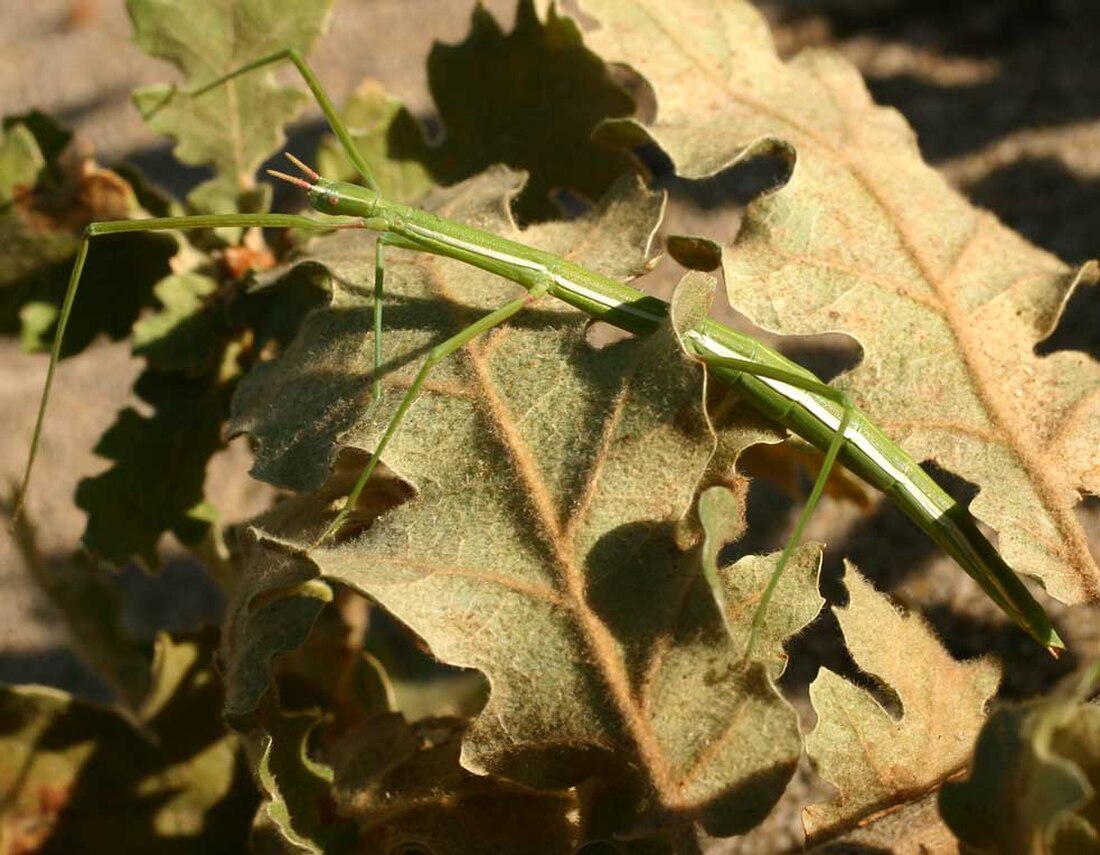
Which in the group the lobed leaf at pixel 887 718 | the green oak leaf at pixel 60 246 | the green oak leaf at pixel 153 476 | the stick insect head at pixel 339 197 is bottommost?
the green oak leaf at pixel 153 476

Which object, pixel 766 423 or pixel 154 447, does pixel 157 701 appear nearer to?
pixel 154 447

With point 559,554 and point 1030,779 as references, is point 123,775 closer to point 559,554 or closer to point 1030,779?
point 559,554

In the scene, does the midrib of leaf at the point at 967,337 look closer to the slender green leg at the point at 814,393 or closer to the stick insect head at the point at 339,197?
the slender green leg at the point at 814,393

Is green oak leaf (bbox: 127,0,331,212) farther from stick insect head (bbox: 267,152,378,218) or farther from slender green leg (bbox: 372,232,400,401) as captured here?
slender green leg (bbox: 372,232,400,401)

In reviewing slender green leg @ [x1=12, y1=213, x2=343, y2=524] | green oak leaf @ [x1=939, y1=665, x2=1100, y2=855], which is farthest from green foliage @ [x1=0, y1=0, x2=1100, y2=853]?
slender green leg @ [x1=12, y1=213, x2=343, y2=524]

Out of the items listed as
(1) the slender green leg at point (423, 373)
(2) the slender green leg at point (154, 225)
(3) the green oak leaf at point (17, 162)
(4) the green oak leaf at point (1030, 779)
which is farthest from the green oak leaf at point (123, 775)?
(4) the green oak leaf at point (1030, 779)

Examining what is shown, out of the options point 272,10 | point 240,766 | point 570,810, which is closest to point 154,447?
point 240,766

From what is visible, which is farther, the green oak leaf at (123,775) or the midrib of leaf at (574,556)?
the green oak leaf at (123,775)
